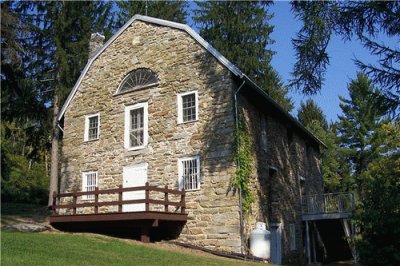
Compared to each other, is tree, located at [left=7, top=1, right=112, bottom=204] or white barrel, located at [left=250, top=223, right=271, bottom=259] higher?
tree, located at [left=7, top=1, right=112, bottom=204]

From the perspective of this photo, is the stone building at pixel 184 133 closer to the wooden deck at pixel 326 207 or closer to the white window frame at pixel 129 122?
the white window frame at pixel 129 122

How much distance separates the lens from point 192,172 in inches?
597

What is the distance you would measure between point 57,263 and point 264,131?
35.2 ft

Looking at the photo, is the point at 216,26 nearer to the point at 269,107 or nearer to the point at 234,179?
the point at 269,107

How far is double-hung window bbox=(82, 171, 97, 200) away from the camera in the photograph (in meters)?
17.6

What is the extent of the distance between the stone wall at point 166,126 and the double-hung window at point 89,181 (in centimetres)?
21

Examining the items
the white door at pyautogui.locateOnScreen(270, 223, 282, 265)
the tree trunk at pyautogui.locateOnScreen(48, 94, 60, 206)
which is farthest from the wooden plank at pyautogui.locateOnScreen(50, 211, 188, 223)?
the tree trunk at pyautogui.locateOnScreen(48, 94, 60, 206)

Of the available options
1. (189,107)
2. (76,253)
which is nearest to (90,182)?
(189,107)

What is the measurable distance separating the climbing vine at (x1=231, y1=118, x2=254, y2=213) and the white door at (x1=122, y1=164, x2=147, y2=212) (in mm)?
3814

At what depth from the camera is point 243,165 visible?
14359 millimetres

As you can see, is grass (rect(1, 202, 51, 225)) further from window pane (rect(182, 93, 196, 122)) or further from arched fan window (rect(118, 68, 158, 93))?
window pane (rect(182, 93, 196, 122))

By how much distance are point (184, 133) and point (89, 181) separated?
195 inches

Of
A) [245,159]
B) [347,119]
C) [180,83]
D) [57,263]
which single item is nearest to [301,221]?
[245,159]

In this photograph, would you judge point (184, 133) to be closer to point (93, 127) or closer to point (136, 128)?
point (136, 128)
